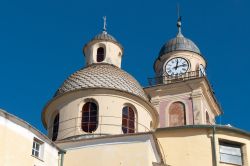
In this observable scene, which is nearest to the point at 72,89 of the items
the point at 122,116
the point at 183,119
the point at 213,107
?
the point at 122,116

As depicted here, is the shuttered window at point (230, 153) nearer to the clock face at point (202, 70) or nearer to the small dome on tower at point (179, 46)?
the clock face at point (202, 70)

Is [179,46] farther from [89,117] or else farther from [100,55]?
[89,117]

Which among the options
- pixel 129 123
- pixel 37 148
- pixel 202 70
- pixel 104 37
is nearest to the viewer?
pixel 37 148

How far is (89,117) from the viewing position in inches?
1250

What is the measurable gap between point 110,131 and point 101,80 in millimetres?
3564

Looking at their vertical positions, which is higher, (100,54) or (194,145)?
(100,54)

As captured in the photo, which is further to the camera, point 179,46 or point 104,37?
point 179,46

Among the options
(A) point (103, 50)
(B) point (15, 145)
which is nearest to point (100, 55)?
(A) point (103, 50)

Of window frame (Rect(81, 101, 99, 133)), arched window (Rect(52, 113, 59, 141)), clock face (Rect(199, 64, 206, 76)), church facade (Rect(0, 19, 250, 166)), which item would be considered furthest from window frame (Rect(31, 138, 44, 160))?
clock face (Rect(199, 64, 206, 76))

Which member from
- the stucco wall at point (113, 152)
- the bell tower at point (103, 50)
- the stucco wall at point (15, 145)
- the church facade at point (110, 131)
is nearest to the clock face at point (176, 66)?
the church facade at point (110, 131)

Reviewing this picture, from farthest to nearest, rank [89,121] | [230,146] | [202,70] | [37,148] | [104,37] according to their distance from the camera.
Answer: [202,70], [104,37], [230,146], [89,121], [37,148]

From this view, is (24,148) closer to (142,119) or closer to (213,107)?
(142,119)

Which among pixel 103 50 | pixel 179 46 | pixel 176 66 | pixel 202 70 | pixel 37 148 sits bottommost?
pixel 37 148

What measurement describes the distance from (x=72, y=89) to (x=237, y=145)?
10.5 m
